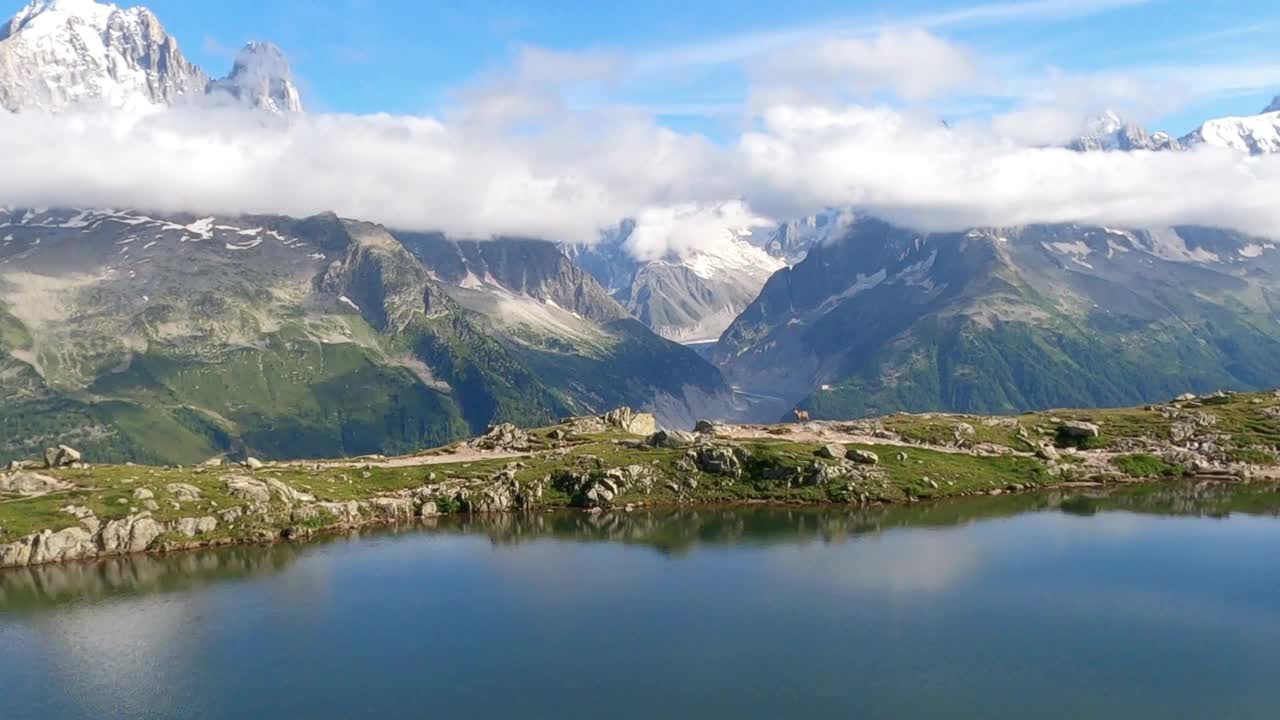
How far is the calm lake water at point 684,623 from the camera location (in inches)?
3219

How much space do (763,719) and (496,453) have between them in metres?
122

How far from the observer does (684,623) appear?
102188 mm

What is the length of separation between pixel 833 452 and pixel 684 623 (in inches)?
3209

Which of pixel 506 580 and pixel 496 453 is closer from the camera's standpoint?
pixel 506 580

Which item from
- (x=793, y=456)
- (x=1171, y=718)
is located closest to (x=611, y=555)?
(x=793, y=456)

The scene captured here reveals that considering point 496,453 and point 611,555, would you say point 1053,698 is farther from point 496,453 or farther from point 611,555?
point 496,453

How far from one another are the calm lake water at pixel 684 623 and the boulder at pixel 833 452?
21956mm

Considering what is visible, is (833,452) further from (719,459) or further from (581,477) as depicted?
(581,477)

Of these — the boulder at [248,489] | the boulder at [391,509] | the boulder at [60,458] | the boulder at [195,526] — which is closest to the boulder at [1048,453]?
the boulder at [391,509]

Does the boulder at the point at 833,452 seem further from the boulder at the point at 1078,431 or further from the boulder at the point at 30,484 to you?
the boulder at the point at 30,484

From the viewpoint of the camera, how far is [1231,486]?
171 m

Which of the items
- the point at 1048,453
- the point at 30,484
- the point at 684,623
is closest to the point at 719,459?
the point at 1048,453

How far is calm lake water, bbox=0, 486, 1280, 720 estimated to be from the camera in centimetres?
8175

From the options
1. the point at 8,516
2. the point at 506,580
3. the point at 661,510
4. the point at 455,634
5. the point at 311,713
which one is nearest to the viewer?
the point at 311,713
